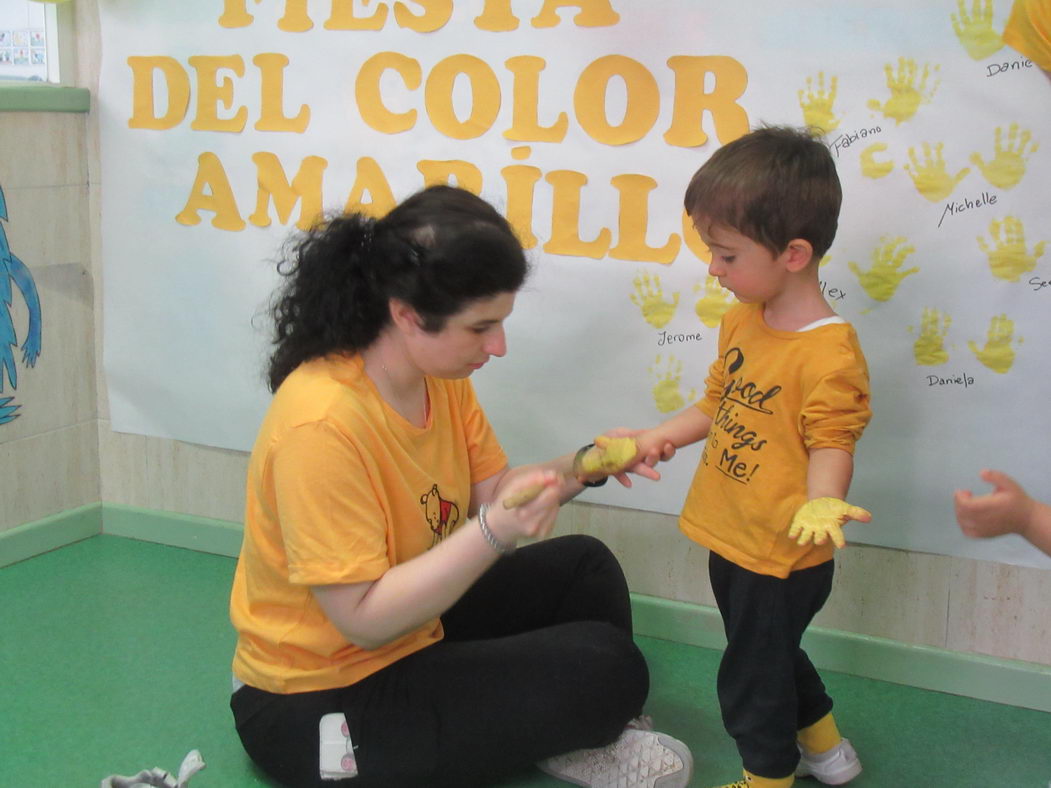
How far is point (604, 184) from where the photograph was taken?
175cm

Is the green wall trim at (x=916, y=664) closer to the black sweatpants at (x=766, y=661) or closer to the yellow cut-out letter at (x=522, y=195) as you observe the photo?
the black sweatpants at (x=766, y=661)

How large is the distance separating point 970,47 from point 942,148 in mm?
131

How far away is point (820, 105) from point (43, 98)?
4.38ft

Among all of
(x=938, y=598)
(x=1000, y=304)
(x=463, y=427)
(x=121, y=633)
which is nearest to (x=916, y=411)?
(x=1000, y=304)

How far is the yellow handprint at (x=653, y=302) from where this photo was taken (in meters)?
1.75

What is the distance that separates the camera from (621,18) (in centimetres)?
169

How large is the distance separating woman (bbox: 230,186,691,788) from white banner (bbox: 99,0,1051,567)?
0.39m

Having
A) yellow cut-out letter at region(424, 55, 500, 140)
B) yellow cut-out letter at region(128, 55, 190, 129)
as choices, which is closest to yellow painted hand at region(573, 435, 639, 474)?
yellow cut-out letter at region(424, 55, 500, 140)

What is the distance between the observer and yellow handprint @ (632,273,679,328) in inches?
68.8

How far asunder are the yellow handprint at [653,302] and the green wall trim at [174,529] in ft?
2.93

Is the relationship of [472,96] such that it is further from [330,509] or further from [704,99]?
[330,509]

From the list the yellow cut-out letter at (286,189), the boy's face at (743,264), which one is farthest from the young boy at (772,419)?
the yellow cut-out letter at (286,189)

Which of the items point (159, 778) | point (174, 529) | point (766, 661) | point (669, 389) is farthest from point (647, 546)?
point (174, 529)

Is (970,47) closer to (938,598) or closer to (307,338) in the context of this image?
(938,598)
